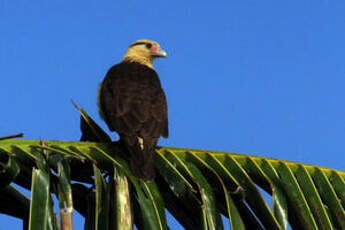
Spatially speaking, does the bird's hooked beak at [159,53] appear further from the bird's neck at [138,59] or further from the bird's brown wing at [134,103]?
the bird's brown wing at [134,103]

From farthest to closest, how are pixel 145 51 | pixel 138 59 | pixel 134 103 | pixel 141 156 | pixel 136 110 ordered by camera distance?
pixel 145 51
pixel 138 59
pixel 134 103
pixel 136 110
pixel 141 156

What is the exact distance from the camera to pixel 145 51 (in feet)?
22.6

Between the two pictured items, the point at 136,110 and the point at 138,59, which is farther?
the point at 138,59

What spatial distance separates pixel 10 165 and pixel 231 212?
114 centimetres

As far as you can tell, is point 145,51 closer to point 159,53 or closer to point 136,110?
point 159,53

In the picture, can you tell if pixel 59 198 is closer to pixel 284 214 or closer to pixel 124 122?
pixel 284 214

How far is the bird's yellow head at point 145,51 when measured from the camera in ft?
22.3

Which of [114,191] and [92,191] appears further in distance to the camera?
[92,191]

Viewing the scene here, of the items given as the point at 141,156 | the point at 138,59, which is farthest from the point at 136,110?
the point at 138,59

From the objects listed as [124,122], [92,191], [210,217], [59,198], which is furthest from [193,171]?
[124,122]

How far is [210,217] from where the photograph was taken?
3002 mm

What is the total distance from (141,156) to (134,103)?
98cm

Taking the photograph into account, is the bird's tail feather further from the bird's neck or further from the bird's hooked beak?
the bird's hooked beak

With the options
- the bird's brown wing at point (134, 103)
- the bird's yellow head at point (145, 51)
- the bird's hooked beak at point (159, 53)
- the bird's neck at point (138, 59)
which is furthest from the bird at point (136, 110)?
the bird's hooked beak at point (159, 53)
